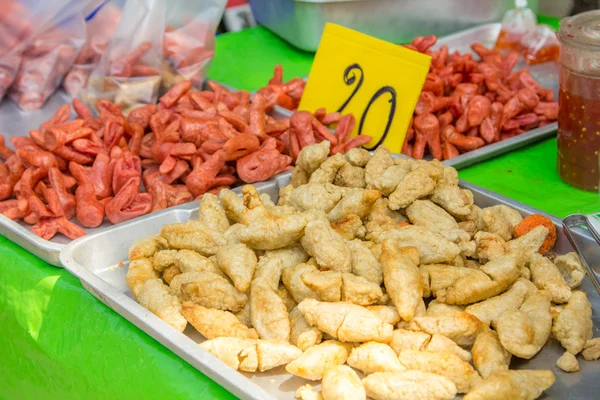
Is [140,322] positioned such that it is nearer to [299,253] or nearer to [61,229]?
[299,253]

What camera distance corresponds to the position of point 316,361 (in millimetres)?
940

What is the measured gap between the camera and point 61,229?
148 centimetres

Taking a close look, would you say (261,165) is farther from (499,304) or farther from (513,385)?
(513,385)

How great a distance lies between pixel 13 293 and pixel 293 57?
1.47 meters

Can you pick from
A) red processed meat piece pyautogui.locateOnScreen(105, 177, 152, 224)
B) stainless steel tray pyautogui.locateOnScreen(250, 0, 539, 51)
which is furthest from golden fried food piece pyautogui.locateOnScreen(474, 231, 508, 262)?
stainless steel tray pyautogui.locateOnScreen(250, 0, 539, 51)

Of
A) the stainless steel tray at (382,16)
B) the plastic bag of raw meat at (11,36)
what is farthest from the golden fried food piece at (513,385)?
the plastic bag of raw meat at (11,36)

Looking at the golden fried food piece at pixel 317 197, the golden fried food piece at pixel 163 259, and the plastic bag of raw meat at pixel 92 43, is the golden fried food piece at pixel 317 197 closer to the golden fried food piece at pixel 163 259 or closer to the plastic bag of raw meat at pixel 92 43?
the golden fried food piece at pixel 163 259

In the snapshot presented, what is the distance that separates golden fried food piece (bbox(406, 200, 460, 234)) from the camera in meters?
1.26

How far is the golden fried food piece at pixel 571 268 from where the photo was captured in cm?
116

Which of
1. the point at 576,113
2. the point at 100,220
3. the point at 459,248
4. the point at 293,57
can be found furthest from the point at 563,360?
the point at 293,57

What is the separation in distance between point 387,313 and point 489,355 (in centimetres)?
15

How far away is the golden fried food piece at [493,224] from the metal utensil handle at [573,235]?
4.5 inches

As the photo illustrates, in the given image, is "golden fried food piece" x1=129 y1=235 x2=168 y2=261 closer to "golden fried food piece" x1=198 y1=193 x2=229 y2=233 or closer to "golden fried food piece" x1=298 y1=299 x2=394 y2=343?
"golden fried food piece" x1=198 y1=193 x2=229 y2=233

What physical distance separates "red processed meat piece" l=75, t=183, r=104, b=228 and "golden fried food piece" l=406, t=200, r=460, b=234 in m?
0.64
